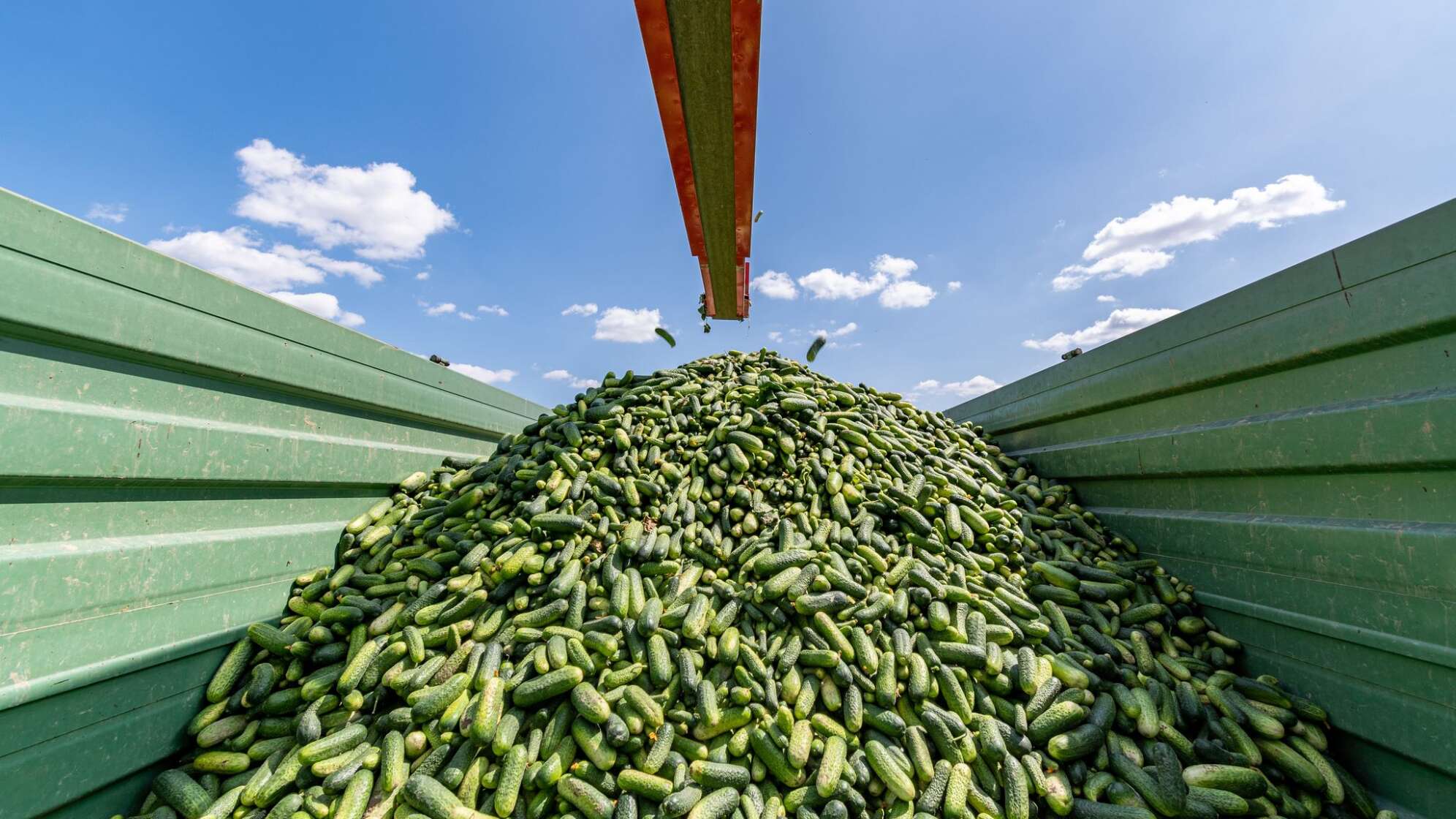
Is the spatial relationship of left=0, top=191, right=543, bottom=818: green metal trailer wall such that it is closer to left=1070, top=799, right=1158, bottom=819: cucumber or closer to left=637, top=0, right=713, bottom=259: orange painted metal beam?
left=637, top=0, right=713, bottom=259: orange painted metal beam

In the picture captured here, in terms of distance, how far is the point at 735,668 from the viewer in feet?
7.51

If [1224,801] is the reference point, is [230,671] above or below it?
above

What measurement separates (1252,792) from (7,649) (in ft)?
12.7

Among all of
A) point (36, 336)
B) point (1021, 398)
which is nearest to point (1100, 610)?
point (1021, 398)

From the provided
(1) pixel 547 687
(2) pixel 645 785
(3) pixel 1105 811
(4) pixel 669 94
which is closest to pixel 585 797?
(2) pixel 645 785

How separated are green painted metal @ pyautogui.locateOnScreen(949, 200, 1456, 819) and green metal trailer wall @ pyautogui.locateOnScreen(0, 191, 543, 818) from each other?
4149 mm

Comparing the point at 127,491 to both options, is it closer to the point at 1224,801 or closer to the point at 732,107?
the point at 732,107

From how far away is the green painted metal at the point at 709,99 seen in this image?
2.10 meters

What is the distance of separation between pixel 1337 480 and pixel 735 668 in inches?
93.2

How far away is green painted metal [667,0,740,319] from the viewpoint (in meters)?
2.10

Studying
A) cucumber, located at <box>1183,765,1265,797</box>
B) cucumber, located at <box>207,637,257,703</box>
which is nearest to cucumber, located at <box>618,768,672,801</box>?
cucumber, located at <box>207,637,257,703</box>

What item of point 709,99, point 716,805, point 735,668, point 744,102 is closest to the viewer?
point 716,805

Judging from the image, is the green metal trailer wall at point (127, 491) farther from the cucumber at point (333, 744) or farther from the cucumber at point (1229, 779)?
the cucumber at point (1229, 779)

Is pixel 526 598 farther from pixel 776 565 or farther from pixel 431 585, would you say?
pixel 776 565
